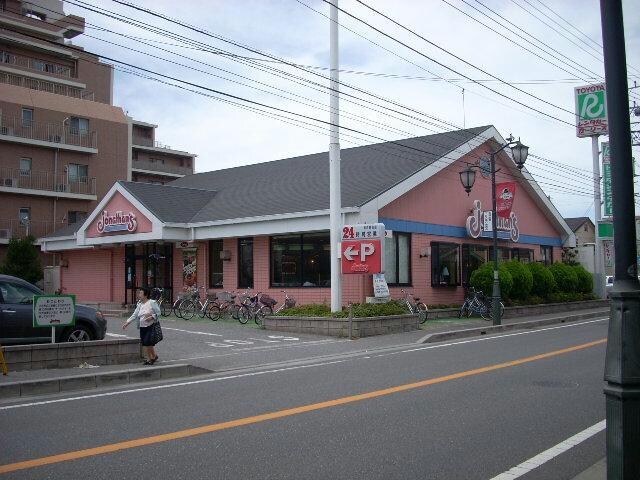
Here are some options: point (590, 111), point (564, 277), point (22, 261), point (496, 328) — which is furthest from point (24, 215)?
point (590, 111)

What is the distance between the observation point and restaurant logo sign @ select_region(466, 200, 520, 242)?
2747 centimetres

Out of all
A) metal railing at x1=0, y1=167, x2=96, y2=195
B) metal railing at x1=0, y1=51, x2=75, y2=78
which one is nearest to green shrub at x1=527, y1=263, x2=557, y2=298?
metal railing at x1=0, y1=167, x2=96, y2=195

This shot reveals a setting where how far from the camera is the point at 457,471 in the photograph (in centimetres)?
571

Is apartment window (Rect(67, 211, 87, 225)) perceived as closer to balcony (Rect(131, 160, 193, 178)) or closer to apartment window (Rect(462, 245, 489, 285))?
balcony (Rect(131, 160, 193, 178))

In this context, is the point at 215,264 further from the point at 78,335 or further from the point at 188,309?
the point at 78,335

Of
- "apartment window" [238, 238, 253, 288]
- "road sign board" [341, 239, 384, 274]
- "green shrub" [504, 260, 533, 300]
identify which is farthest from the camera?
"green shrub" [504, 260, 533, 300]

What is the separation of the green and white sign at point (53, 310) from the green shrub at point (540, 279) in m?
21.0

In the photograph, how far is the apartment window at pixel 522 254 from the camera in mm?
31862

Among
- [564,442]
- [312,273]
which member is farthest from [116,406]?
[312,273]

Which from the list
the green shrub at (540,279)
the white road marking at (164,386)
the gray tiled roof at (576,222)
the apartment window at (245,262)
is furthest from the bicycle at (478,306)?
the gray tiled roof at (576,222)

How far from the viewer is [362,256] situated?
60.6 ft

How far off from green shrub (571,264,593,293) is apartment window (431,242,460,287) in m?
8.52

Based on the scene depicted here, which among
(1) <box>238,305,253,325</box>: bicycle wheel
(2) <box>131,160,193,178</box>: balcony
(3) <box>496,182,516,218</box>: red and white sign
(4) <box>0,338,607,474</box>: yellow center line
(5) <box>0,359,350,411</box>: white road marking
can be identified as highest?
(2) <box>131,160,193,178</box>: balcony

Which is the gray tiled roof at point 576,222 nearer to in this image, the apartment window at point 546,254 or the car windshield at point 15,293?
the apartment window at point 546,254
